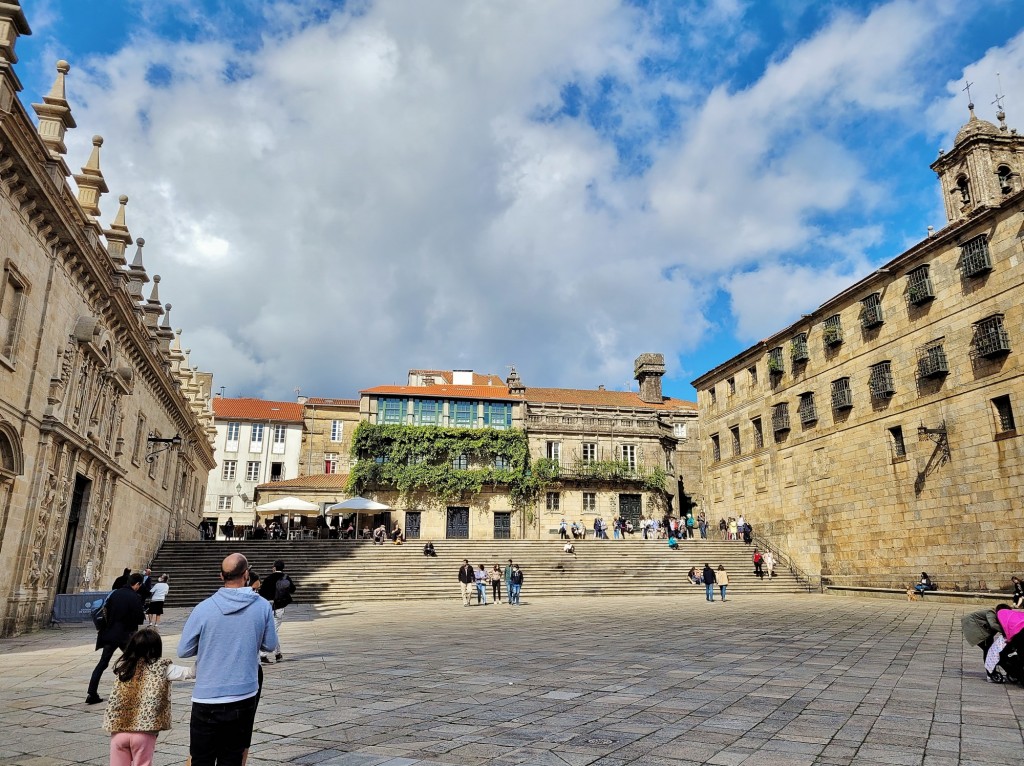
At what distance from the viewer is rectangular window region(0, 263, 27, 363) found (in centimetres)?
1361

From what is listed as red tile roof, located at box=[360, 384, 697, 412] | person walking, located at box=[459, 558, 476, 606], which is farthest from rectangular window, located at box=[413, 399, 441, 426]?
person walking, located at box=[459, 558, 476, 606]

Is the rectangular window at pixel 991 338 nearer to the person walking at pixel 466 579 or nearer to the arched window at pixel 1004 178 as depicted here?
the arched window at pixel 1004 178

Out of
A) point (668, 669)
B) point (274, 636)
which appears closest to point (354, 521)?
point (668, 669)

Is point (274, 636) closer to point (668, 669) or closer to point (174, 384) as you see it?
point (668, 669)

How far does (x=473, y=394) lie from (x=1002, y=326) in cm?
3229

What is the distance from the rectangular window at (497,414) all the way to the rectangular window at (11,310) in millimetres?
34077

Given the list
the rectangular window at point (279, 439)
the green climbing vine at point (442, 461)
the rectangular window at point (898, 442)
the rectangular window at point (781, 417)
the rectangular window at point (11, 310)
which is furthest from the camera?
the rectangular window at point (279, 439)

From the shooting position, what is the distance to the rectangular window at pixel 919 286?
83.7ft

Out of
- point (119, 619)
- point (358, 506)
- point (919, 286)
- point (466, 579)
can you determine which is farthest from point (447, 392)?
point (119, 619)

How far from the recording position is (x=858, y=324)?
29188 mm

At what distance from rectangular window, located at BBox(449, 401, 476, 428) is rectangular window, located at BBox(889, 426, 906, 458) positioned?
27.0 meters

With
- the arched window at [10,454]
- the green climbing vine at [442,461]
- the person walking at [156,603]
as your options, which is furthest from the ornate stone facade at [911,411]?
the arched window at [10,454]

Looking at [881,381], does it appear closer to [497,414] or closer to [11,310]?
[497,414]

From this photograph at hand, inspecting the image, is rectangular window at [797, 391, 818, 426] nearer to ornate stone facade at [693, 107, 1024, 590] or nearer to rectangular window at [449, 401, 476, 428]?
ornate stone facade at [693, 107, 1024, 590]
